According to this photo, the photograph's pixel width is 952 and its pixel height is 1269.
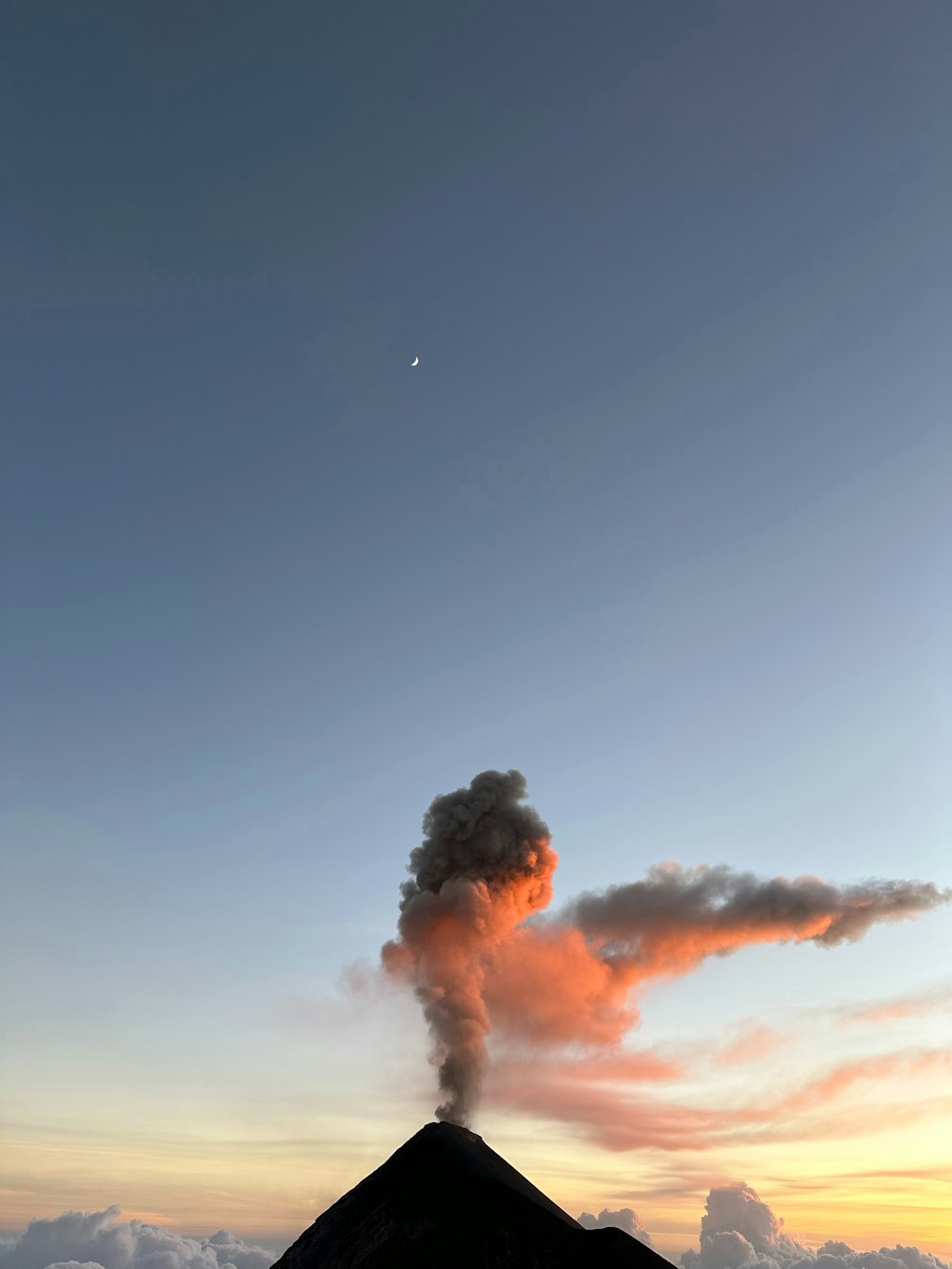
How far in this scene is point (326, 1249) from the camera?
154 m

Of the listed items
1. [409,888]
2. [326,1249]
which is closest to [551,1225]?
[326,1249]

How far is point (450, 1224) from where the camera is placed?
475 ft

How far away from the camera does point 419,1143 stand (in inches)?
6727

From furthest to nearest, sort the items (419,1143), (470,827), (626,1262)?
(470,827)
(419,1143)
(626,1262)

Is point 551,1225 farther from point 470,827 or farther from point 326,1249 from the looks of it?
point 470,827

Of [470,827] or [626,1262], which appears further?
[470,827]

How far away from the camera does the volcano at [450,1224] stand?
136875mm

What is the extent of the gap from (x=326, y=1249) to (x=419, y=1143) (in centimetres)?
2299

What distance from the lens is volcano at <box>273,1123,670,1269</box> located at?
136875 millimetres

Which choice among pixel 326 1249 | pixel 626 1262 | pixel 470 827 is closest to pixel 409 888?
pixel 470 827

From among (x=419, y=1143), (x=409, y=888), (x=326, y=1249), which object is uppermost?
(x=409, y=888)

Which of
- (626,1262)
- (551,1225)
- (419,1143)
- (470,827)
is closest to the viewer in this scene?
(626,1262)

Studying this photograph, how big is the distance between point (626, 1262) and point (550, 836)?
7538 cm

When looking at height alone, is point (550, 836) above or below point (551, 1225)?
above
